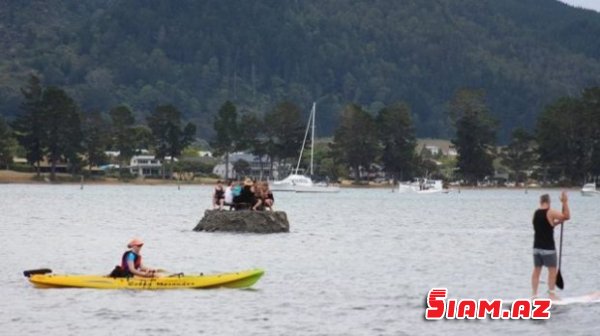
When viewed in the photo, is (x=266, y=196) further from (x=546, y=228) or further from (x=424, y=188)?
(x=424, y=188)

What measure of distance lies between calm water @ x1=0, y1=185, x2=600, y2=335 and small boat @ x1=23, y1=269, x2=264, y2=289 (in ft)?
0.76

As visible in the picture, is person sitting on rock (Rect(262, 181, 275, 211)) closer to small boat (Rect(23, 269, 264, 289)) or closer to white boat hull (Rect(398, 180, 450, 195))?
small boat (Rect(23, 269, 264, 289))

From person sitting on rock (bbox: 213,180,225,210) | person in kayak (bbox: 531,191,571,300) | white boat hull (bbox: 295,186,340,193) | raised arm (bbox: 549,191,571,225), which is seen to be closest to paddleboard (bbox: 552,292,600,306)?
person in kayak (bbox: 531,191,571,300)

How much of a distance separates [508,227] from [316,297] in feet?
156

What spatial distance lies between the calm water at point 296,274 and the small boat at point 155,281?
0.23 metres

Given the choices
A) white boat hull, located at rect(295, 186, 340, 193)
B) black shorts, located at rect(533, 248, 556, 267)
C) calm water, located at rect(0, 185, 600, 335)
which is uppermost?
white boat hull, located at rect(295, 186, 340, 193)

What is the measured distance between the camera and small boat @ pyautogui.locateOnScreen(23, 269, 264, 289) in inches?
1501

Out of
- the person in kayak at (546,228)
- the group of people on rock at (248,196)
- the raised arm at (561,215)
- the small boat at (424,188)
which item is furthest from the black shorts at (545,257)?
the small boat at (424,188)

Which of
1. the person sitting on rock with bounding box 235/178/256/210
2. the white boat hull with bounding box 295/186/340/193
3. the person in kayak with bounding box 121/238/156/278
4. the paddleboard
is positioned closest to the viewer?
the paddleboard

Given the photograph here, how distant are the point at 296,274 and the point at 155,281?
926 centimetres

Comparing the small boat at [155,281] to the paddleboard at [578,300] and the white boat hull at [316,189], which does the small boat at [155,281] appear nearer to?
the paddleboard at [578,300]

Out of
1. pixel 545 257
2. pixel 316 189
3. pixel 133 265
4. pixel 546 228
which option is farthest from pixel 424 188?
pixel 546 228

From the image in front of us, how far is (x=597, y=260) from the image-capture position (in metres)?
54.2

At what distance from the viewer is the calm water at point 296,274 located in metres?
33.4
